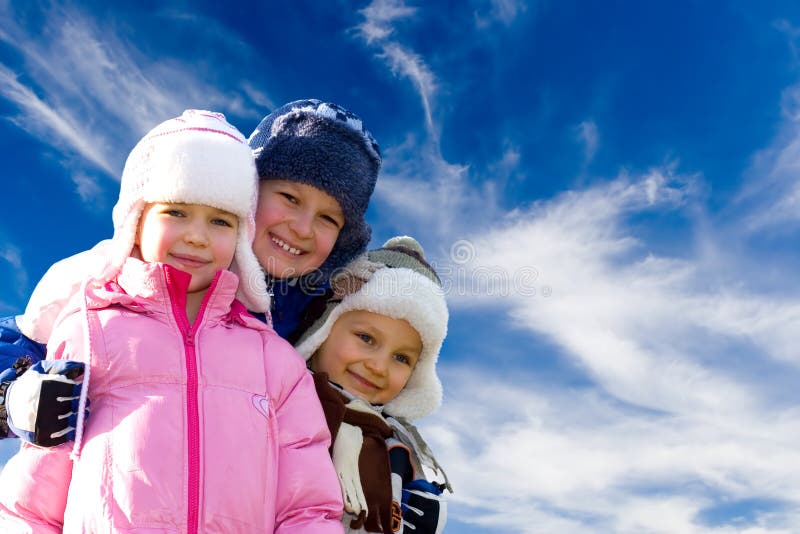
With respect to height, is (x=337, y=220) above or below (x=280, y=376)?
above

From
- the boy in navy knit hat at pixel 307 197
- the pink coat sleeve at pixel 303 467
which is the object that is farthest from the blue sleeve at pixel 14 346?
the pink coat sleeve at pixel 303 467

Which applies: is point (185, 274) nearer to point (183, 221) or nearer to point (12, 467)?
point (183, 221)

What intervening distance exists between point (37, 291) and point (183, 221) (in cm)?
89

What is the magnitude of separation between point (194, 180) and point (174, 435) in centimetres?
131

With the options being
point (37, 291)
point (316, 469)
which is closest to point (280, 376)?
point (316, 469)

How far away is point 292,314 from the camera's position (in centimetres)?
490

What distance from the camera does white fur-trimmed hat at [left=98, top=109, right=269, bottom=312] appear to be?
Answer: 3.65m

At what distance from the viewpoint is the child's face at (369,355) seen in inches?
177

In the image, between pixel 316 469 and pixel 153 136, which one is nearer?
pixel 316 469

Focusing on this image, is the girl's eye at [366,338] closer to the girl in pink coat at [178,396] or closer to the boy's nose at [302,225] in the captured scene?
the boy's nose at [302,225]

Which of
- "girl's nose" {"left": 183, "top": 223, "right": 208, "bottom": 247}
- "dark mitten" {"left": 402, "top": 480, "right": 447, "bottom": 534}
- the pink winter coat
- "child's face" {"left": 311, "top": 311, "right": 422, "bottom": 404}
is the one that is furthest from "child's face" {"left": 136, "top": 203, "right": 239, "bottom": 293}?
"dark mitten" {"left": 402, "top": 480, "right": 447, "bottom": 534}

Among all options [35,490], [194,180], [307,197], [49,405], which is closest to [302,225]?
[307,197]

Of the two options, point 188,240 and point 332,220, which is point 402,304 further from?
point 188,240

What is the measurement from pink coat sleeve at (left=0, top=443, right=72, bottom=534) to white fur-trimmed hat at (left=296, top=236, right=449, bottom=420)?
1.76 metres
